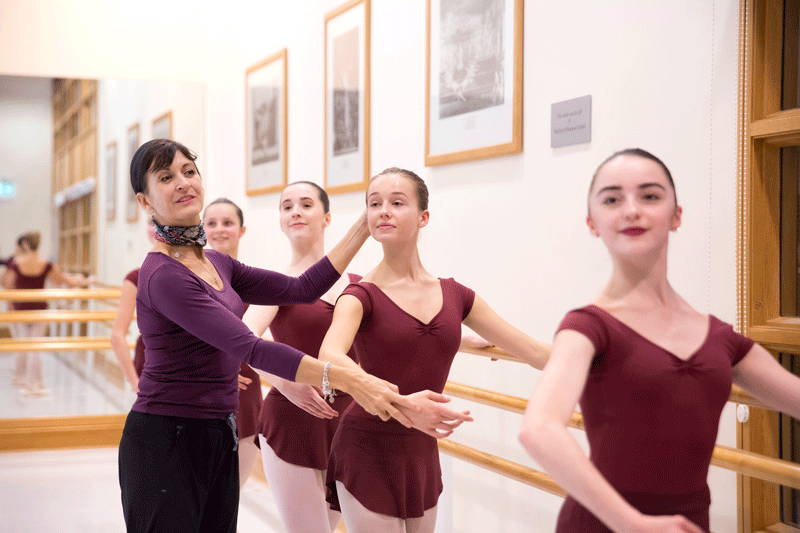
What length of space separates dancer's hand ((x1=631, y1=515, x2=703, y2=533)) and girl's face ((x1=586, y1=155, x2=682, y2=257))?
447 millimetres

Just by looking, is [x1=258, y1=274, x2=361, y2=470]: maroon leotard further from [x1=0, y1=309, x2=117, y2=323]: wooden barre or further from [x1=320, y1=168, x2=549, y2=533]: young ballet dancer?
[x1=0, y1=309, x2=117, y2=323]: wooden barre

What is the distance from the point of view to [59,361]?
6145mm

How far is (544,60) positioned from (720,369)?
5.95ft

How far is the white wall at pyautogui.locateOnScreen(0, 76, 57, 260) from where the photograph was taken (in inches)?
234

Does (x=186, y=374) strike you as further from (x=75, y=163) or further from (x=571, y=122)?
(x=75, y=163)

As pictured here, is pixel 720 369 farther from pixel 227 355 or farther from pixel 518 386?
pixel 518 386

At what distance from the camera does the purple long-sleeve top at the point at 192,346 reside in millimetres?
1871

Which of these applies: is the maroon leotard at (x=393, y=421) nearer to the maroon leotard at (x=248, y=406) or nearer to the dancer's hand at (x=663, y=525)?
the dancer's hand at (x=663, y=525)

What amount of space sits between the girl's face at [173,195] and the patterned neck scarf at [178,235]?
0.02 metres

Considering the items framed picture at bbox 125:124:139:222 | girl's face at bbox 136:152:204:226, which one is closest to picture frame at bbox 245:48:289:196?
framed picture at bbox 125:124:139:222

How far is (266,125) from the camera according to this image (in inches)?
214

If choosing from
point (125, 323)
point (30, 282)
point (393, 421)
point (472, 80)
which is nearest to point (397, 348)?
point (393, 421)

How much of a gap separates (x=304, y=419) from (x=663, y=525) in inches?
69.5

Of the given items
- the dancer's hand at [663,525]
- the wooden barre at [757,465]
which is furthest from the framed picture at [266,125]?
the dancer's hand at [663,525]
